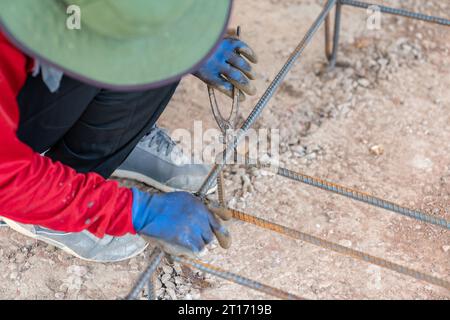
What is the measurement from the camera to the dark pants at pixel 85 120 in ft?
6.51

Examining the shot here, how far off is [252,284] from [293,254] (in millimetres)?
664

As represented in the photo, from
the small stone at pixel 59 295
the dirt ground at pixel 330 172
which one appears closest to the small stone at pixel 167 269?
the dirt ground at pixel 330 172

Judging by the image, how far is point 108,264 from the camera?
2.47 meters

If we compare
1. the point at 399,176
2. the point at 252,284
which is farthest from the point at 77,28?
the point at 399,176

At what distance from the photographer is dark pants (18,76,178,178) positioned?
6.51 ft

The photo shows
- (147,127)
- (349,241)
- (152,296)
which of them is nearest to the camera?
(152,296)

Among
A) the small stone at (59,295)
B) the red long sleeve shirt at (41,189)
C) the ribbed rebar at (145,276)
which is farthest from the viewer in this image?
the small stone at (59,295)

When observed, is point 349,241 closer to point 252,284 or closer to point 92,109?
point 252,284

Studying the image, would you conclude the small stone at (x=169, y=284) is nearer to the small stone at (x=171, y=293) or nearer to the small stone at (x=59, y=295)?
the small stone at (x=171, y=293)

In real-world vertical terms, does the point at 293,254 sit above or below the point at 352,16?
below

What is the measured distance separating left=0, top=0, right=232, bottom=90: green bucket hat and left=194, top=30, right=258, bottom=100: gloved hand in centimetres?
77

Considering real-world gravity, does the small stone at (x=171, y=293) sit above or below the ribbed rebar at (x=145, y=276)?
below

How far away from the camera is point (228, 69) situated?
2395mm

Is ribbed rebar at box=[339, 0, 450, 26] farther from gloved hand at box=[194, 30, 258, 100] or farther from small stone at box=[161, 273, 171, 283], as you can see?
small stone at box=[161, 273, 171, 283]
